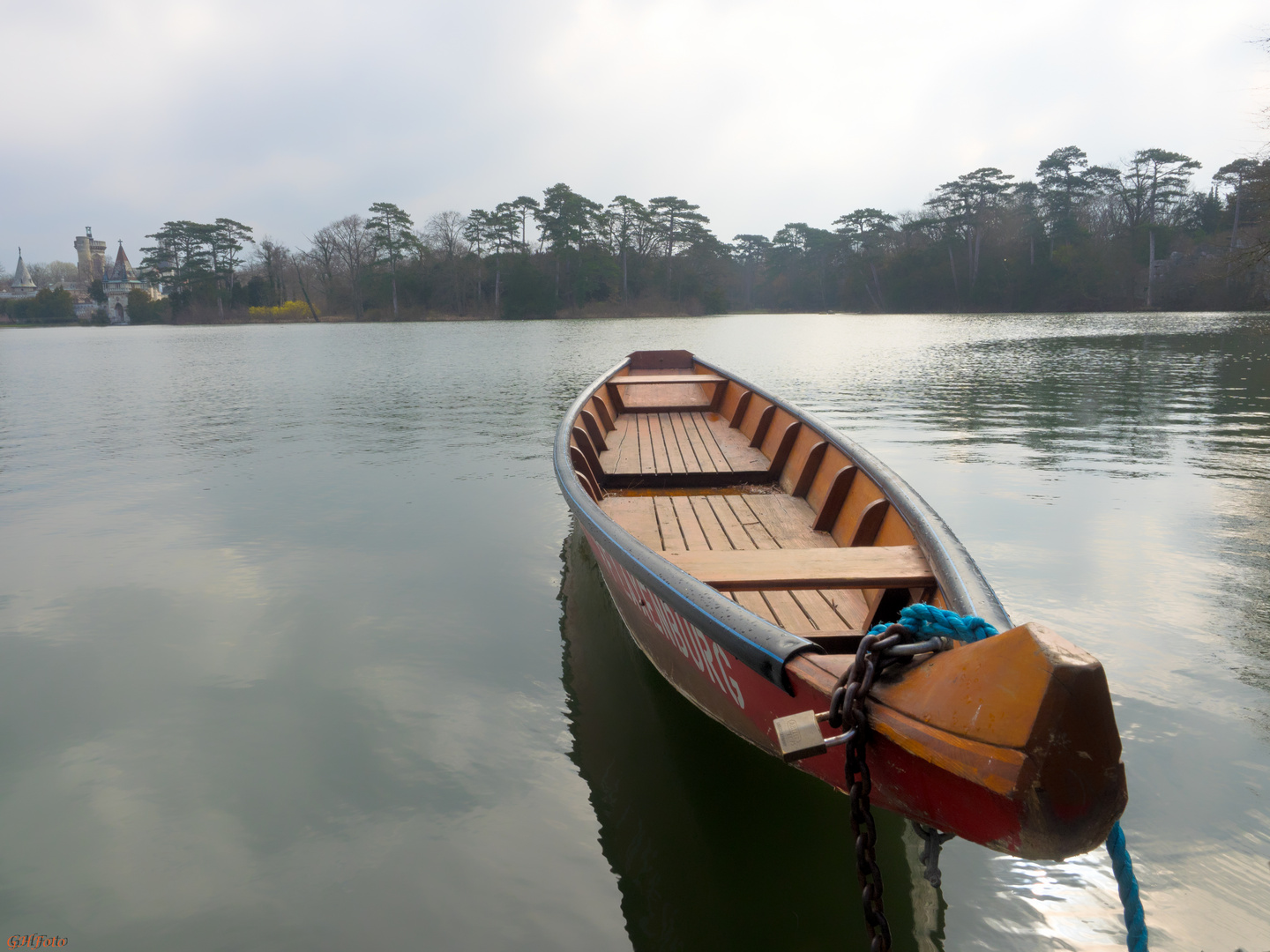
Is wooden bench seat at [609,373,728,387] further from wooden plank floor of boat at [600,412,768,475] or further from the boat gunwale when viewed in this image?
the boat gunwale

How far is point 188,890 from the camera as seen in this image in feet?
8.99

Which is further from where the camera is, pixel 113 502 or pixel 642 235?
pixel 642 235

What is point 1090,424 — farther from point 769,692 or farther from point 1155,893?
point 769,692

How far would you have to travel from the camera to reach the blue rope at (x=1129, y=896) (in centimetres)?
162

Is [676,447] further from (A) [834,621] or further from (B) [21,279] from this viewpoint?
(B) [21,279]

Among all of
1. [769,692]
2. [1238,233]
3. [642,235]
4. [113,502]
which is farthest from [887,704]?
[642,235]

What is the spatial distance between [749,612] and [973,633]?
633mm

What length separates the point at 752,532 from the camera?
4.48 metres

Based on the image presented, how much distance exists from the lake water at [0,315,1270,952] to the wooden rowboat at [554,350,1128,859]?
2.05 feet

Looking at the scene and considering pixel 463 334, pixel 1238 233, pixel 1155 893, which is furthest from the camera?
pixel 1238 233

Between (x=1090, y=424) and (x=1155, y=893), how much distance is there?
1076 cm

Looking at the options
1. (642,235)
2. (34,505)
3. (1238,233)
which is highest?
(642,235)

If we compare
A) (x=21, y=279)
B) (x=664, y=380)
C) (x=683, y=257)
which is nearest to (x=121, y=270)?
(x=21, y=279)

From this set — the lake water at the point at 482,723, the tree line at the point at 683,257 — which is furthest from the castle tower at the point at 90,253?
the lake water at the point at 482,723
